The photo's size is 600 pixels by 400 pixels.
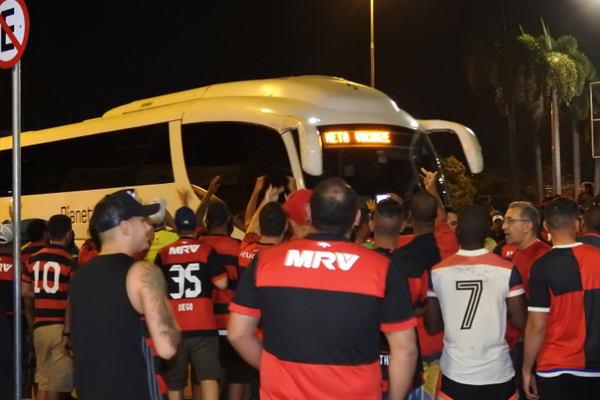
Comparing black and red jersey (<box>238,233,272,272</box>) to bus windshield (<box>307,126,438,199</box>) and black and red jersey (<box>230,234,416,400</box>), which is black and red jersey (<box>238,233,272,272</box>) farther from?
bus windshield (<box>307,126,438,199</box>)

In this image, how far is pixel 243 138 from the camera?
41.8 ft

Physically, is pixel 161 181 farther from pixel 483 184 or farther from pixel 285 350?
pixel 483 184

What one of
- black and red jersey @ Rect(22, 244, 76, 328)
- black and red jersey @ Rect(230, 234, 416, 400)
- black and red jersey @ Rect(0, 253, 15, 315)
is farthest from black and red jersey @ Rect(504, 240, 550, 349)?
black and red jersey @ Rect(0, 253, 15, 315)

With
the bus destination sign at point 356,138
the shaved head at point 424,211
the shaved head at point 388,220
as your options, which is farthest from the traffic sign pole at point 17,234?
the bus destination sign at point 356,138

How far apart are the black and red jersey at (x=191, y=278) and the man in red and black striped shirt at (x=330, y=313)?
3.30m

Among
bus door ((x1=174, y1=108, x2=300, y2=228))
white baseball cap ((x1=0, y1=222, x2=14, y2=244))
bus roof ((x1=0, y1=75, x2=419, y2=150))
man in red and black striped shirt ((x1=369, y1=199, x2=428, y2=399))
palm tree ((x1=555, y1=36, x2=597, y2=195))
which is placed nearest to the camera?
man in red and black striped shirt ((x1=369, y1=199, x2=428, y2=399))

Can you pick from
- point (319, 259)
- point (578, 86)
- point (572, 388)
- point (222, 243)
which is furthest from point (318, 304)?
point (578, 86)

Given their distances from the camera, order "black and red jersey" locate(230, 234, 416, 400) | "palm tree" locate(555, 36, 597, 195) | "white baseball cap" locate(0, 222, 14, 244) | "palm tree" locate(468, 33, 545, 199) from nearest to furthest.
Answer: "black and red jersey" locate(230, 234, 416, 400) < "white baseball cap" locate(0, 222, 14, 244) < "palm tree" locate(468, 33, 545, 199) < "palm tree" locate(555, 36, 597, 195)

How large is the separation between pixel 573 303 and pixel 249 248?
2.77m

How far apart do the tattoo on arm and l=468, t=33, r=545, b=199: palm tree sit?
4008 centimetres

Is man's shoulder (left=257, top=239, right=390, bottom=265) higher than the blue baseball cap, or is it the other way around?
the blue baseball cap

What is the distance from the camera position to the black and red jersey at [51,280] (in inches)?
293

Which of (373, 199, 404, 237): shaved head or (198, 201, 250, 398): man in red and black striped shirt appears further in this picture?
(198, 201, 250, 398): man in red and black striped shirt

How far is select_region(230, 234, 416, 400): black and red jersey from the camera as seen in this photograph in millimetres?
3717
